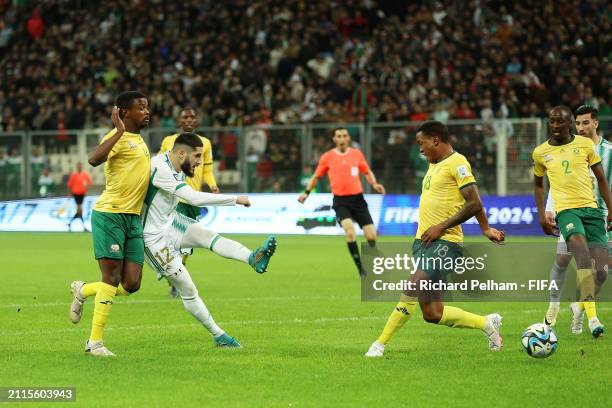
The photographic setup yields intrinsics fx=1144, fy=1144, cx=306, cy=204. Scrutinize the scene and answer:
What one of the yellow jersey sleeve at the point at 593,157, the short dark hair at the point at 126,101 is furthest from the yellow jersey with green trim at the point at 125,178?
the yellow jersey sleeve at the point at 593,157

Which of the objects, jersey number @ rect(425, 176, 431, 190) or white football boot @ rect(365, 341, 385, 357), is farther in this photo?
white football boot @ rect(365, 341, 385, 357)

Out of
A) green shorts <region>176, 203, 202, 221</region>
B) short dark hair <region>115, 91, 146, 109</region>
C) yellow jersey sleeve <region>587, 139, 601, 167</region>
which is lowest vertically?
green shorts <region>176, 203, 202, 221</region>

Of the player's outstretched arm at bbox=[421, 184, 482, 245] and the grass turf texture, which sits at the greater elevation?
the player's outstretched arm at bbox=[421, 184, 482, 245]

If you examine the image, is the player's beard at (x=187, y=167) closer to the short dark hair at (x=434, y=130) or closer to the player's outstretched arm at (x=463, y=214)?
the short dark hair at (x=434, y=130)

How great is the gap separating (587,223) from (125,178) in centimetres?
460

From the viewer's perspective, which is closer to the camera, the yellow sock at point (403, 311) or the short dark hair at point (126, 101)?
the yellow sock at point (403, 311)

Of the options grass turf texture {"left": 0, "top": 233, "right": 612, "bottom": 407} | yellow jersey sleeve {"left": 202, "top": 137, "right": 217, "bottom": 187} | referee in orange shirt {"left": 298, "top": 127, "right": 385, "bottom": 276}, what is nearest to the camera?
grass turf texture {"left": 0, "top": 233, "right": 612, "bottom": 407}

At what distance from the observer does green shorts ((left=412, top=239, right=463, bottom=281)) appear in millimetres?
9531

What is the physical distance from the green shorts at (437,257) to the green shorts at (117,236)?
255cm

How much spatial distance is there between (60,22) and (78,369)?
106 ft

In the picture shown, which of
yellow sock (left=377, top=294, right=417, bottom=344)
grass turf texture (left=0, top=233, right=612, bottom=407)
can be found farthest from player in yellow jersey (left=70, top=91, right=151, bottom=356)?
yellow sock (left=377, top=294, right=417, bottom=344)

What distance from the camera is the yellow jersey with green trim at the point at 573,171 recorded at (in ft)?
37.3

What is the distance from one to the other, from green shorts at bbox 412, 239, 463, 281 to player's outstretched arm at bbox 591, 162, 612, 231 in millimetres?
2284

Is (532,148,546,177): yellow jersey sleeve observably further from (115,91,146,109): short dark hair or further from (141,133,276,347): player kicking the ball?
(115,91,146,109): short dark hair
